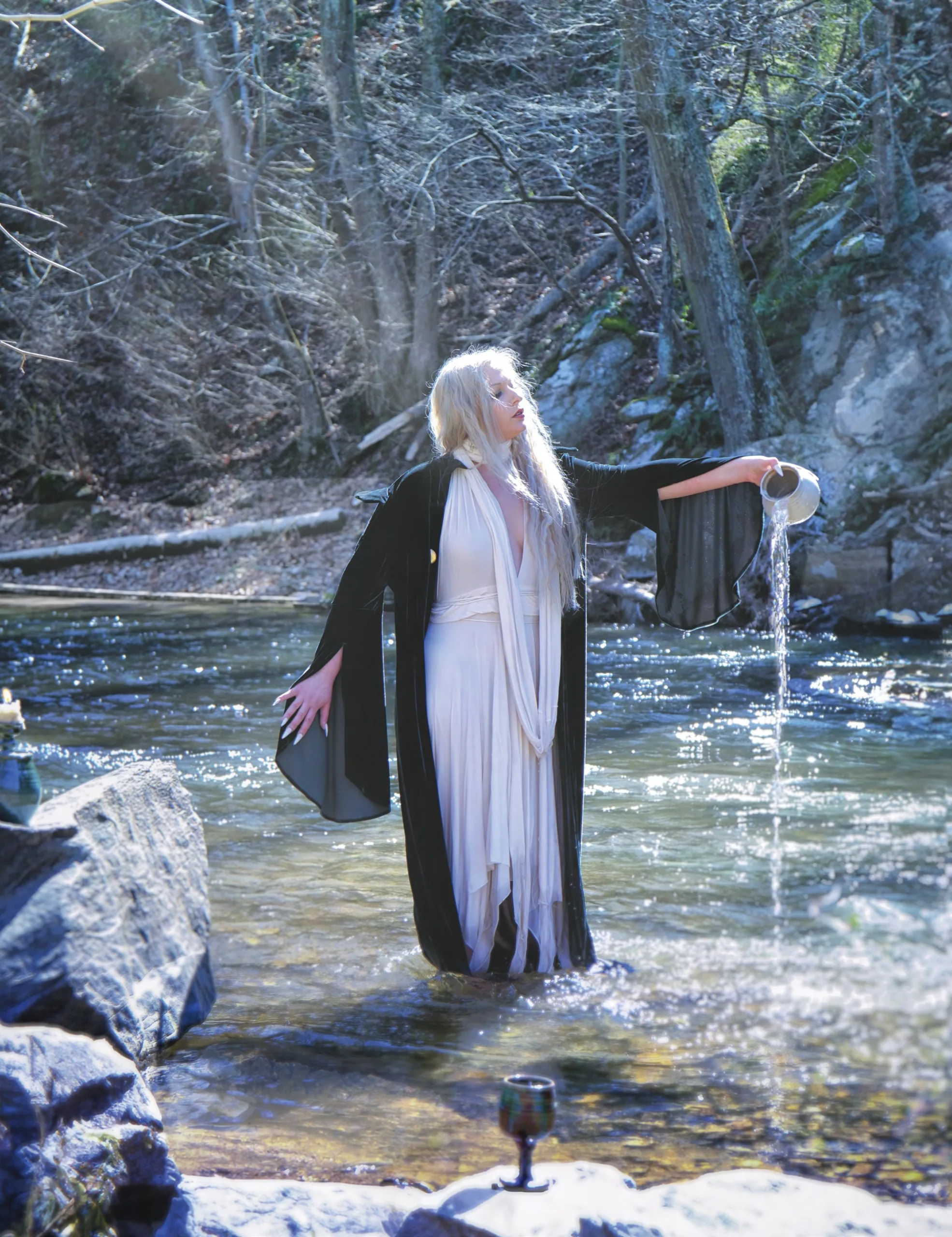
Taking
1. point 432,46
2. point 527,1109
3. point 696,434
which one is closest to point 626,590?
point 696,434

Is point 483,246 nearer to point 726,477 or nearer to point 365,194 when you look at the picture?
point 365,194

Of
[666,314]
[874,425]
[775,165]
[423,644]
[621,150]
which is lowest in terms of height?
[423,644]

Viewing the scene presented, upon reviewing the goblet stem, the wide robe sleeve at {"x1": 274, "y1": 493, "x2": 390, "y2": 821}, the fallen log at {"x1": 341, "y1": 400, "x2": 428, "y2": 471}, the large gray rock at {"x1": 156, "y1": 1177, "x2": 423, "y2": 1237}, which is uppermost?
the fallen log at {"x1": 341, "y1": 400, "x2": 428, "y2": 471}

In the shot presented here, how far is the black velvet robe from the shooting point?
4.79 m

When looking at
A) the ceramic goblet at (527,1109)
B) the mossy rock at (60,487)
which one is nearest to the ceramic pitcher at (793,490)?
the ceramic goblet at (527,1109)

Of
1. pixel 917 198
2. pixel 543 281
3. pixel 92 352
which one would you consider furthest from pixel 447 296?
pixel 917 198

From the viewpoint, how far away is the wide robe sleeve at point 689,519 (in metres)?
4.99

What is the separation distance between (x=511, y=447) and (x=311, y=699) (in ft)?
3.79

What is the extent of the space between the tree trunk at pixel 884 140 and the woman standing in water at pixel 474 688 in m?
12.9

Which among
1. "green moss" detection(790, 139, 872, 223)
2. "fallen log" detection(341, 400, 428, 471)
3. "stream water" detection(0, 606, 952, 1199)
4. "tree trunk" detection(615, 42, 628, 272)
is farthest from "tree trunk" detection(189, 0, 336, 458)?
"stream water" detection(0, 606, 952, 1199)

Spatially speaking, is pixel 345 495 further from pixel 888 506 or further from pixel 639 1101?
pixel 639 1101

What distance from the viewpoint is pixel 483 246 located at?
76.8 feet

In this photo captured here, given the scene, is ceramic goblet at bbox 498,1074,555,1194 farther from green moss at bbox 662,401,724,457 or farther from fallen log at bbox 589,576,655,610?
green moss at bbox 662,401,724,457

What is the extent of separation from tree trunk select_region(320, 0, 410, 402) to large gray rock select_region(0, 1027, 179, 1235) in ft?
61.7
